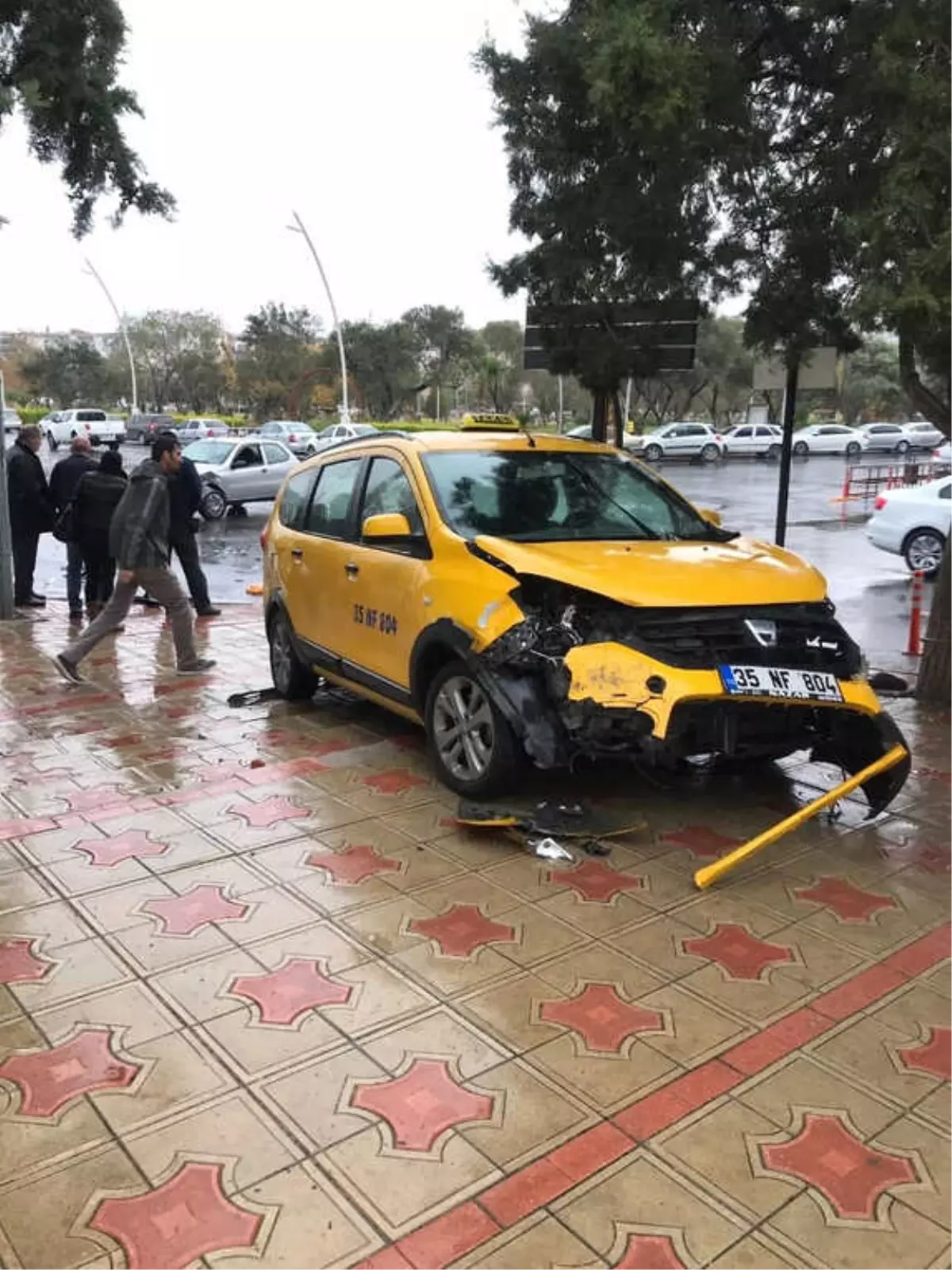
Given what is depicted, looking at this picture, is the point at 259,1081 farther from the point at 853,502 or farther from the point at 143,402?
the point at 143,402

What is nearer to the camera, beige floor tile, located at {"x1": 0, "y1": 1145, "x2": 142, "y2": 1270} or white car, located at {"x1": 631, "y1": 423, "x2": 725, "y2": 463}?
beige floor tile, located at {"x1": 0, "y1": 1145, "x2": 142, "y2": 1270}

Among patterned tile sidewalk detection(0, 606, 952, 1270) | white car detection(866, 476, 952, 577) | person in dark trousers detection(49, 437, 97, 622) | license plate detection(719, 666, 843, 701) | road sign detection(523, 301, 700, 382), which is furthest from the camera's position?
white car detection(866, 476, 952, 577)

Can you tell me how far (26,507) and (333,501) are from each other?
5709 millimetres

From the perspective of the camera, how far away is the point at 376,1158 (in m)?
2.64

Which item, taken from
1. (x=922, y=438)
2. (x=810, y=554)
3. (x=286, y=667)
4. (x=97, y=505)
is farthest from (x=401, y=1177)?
(x=922, y=438)

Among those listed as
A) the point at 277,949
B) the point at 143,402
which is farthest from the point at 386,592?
the point at 143,402

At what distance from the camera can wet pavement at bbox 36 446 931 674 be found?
11031mm

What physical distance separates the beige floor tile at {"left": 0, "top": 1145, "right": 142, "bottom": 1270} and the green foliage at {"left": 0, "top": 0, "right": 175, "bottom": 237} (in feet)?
11.7

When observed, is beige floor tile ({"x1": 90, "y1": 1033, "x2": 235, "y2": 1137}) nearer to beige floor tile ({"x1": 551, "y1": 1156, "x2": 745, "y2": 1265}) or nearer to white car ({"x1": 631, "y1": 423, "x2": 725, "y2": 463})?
beige floor tile ({"x1": 551, "y1": 1156, "x2": 745, "y2": 1265})

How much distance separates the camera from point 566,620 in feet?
15.2

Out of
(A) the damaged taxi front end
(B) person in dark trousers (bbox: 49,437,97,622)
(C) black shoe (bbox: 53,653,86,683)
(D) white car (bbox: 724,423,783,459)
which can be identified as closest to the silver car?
(B) person in dark trousers (bbox: 49,437,97,622)

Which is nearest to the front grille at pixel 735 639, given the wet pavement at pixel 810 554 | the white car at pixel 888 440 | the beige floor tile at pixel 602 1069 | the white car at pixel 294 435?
the beige floor tile at pixel 602 1069

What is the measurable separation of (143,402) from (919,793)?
79.4 meters

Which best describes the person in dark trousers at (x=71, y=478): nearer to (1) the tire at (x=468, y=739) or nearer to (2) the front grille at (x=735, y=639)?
(1) the tire at (x=468, y=739)
